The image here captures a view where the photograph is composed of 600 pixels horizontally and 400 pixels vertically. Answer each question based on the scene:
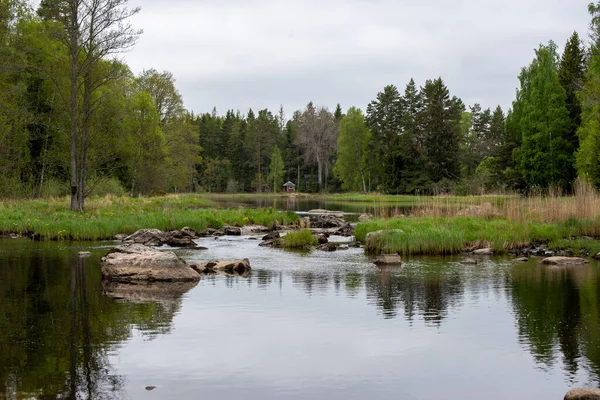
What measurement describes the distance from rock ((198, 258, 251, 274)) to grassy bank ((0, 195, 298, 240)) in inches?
378

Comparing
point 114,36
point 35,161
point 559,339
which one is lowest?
point 559,339

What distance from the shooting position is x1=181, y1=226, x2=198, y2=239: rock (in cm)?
2764

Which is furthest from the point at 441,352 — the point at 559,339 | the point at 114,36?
the point at 114,36

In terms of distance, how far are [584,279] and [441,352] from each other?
337 inches

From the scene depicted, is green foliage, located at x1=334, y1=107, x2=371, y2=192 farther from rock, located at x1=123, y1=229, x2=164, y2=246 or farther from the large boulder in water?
the large boulder in water

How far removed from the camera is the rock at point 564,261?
19422 mm

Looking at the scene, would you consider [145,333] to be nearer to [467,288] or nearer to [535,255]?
[467,288]

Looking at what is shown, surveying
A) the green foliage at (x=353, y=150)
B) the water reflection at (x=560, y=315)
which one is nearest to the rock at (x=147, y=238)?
the water reflection at (x=560, y=315)

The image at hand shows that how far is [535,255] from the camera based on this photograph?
70.9ft

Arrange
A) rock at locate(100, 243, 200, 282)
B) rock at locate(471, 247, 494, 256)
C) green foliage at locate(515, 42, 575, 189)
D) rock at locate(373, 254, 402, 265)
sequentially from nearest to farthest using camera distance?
rock at locate(100, 243, 200, 282) < rock at locate(373, 254, 402, 265) < rock at locate(471, 247, 494, 256) < green foliage at locate(515, 42, 575, 189)

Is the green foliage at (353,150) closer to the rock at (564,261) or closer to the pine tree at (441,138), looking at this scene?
the pine tree at (441,138)

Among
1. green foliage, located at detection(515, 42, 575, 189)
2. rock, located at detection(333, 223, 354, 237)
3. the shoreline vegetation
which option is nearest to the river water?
the shoreline vegetation

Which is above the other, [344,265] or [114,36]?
[114,36]

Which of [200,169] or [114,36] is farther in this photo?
[200,169]
